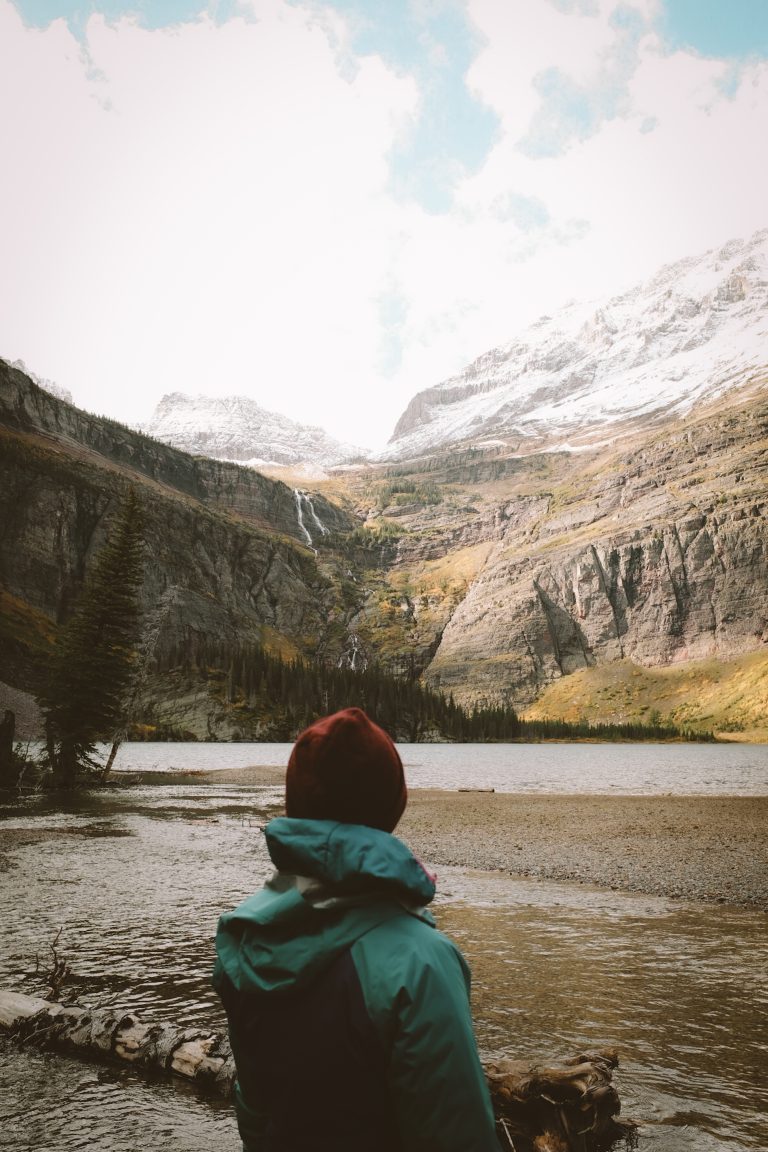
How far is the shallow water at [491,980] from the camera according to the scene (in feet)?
25.3

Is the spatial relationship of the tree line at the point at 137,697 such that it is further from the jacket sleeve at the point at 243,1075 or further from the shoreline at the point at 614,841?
the jacket sleeve at the point at 243,1075

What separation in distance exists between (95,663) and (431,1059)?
150 feet

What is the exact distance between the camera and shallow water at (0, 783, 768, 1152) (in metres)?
7.70

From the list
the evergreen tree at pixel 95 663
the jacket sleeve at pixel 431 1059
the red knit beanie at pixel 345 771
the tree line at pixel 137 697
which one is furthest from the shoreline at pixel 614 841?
the tree line at pixel 137 697

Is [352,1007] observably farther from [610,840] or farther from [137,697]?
[137,697]

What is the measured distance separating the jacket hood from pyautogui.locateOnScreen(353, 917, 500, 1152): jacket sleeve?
252mm

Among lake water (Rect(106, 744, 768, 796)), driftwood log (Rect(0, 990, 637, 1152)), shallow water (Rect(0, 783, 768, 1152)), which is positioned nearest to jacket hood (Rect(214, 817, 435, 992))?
driftwood log (Rect(0, 990, 637, 1152))

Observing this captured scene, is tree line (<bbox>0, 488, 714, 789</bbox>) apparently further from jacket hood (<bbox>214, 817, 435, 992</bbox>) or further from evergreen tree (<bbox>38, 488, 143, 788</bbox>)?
jacket hood (<bbox>214, 817, 435, 992</bbox>)

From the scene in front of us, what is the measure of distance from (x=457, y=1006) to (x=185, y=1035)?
750cm

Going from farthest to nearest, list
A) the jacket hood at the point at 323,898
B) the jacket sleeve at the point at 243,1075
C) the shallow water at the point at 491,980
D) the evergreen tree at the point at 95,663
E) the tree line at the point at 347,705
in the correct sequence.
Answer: the tree line at the point at 347,705 → the evergreen tree at the point at 95,663 → the shallow water at the point at 491,980 → the jacket sleeve at the point at 243,1075 → the jacket hood at the point at 323,898

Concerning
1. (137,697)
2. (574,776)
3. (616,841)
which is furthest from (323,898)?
(574,776)

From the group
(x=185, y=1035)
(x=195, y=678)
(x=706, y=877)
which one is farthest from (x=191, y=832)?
(x=195, y=678)

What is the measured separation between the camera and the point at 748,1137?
7.54 metres

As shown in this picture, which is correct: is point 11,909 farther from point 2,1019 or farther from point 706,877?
point 706,877
